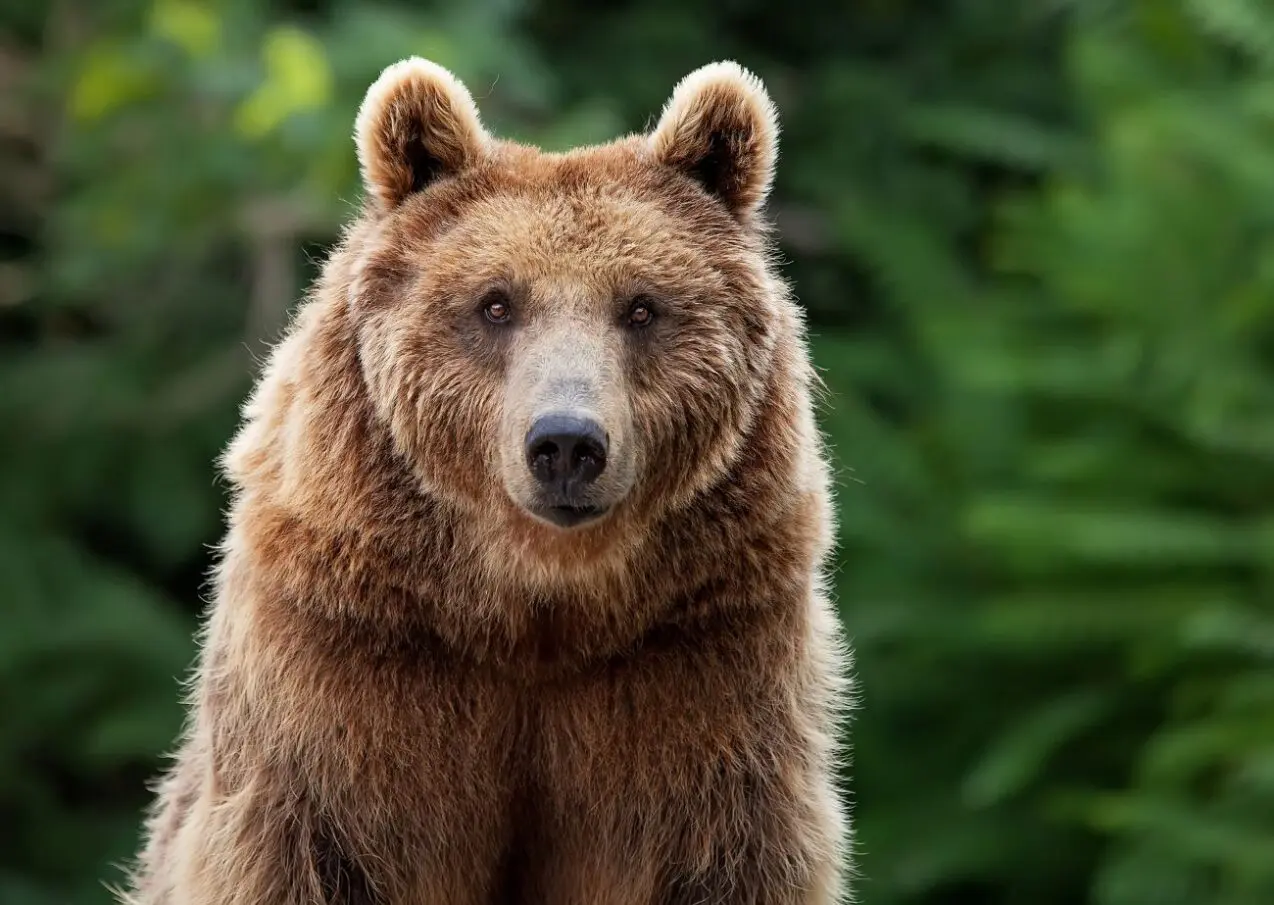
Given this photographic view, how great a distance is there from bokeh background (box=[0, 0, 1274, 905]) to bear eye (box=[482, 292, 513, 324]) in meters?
3.88

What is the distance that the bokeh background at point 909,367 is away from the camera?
10.5 metres

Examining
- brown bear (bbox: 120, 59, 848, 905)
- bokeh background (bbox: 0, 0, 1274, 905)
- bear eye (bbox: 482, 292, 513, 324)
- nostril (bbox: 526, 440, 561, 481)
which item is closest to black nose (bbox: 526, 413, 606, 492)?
nostril (bbox: 526, 440, 561, 481)

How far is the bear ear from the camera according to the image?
520cm

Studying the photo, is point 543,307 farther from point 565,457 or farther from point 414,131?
point 414,131

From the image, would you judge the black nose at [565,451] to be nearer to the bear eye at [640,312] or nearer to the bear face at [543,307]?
the bear face at [543,307]

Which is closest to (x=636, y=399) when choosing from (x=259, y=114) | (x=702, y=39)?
(x=259, y=114)

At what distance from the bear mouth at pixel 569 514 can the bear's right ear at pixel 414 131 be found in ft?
3.11

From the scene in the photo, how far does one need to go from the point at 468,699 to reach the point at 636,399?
803 millimetres

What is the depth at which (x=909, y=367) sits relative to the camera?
545 inches

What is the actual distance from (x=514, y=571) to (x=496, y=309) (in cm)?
62

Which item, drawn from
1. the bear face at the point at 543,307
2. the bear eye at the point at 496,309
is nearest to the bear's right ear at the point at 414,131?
the bear face at the point at 543,307

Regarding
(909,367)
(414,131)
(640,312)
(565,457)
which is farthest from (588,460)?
(909,367)

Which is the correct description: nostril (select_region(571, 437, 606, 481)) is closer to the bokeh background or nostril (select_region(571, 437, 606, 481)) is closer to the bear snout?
the bear snout

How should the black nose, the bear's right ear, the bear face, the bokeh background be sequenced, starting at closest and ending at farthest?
the black nose → the bear face → the bear's right ear → the bokeh background
